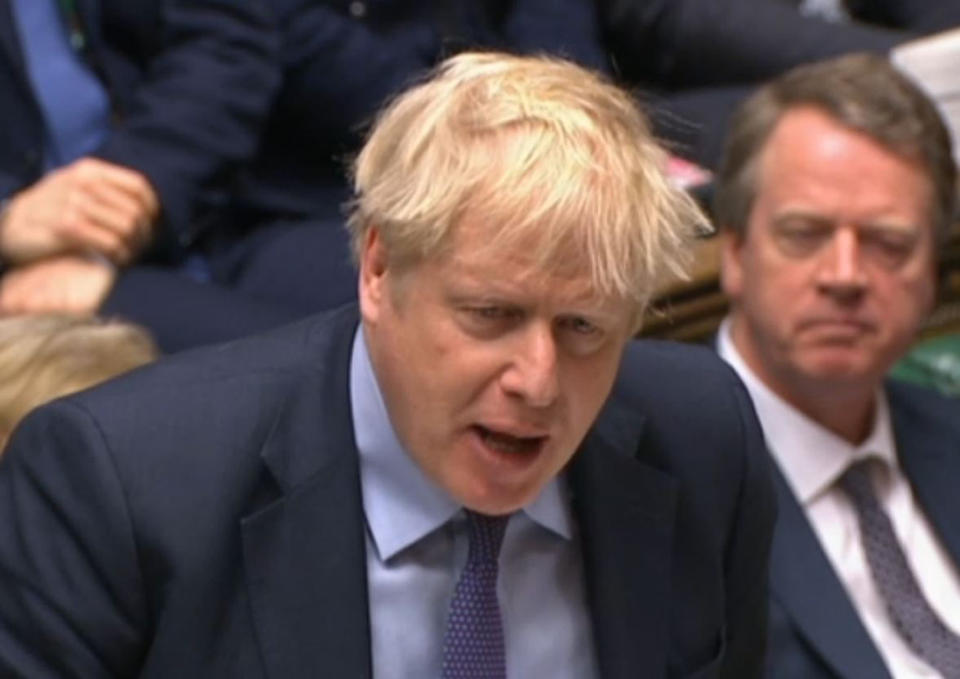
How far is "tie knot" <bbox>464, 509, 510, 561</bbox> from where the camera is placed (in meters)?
1.38

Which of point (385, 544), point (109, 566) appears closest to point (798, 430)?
point (385, 544)

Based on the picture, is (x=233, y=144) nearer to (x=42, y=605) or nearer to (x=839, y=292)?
(x=839, y=292)

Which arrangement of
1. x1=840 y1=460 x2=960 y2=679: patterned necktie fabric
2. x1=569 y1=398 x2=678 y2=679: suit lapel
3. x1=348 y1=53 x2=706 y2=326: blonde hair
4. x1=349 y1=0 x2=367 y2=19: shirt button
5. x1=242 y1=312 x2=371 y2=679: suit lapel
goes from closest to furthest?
x1=348 y1=53 x2=706 y2=326: blonde hair < x1=242 y1=312 x2=371 y2=679: suit lapel < x1=569 y1=398 x2=678 y2=679: suit lapel < x1=840 y1=460 x2=960 y2=679: patterned necktie fabric < x1=349 y1=0 x2=367 y2=19: shirt button

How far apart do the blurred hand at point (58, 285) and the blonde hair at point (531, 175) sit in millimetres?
852

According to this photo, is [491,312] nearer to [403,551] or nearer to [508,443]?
[508,443]

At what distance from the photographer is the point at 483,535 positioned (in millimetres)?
1384

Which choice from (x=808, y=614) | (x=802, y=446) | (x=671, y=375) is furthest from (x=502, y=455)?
(x=802, y=446)

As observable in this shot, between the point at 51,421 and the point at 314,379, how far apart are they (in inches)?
7.4

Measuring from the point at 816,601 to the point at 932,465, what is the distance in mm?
295

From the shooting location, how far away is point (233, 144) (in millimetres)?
2279

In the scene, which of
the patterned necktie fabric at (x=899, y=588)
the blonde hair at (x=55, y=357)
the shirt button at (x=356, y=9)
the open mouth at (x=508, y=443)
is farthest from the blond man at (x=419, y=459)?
the shirt button at (x=356, y=9)

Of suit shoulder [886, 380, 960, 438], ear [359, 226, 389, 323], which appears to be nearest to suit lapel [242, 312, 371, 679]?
ear [359, 226, 389, 323]

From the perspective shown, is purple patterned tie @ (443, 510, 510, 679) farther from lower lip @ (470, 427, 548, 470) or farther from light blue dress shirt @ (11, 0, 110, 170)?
light blue dress shirt @ (11, 0, 110, 170)

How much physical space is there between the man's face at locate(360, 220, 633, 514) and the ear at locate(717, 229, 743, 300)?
89 cm
